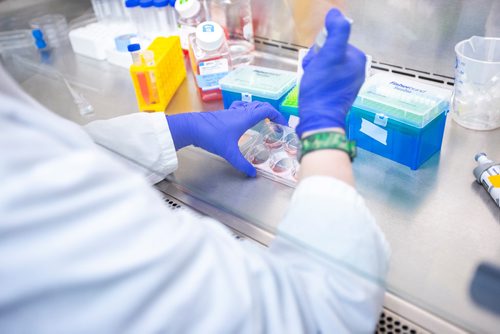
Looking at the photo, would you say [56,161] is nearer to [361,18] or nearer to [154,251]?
[154,251]

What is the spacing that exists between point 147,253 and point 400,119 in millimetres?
725

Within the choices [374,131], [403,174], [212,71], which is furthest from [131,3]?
[403,174]

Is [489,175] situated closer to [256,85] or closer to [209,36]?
[256,85]

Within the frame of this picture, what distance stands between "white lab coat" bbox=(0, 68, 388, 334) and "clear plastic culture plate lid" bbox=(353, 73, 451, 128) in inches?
16.7

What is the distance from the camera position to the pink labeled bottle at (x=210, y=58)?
1.37 meters

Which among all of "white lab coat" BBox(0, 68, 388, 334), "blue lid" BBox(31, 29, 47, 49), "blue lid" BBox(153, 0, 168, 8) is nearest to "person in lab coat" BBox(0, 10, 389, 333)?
"white lab coat" BBox(0, 68, 388, 334)

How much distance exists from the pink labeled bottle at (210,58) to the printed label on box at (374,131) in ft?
1.68

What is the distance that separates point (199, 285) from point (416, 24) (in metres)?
1.10

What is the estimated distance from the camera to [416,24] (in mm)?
1307

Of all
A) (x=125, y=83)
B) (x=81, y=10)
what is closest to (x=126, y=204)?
(x=125, y=83)

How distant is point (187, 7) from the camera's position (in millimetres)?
1528

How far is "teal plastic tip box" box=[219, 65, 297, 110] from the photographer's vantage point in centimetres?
121

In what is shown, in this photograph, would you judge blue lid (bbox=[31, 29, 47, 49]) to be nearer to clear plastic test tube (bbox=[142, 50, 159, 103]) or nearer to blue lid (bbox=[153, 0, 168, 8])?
blue lid (bbox=[153, 0, 168, 8])

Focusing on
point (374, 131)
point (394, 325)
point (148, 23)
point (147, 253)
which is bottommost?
point (394, 325)
